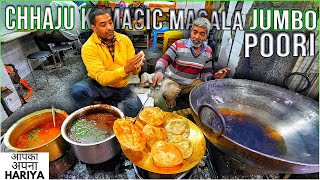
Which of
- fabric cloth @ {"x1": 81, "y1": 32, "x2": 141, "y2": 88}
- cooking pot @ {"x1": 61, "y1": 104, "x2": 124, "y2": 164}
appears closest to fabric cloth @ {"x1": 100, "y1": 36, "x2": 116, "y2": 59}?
fabric cloth @ {"x1": 81, "y1": 32, "x2": 141, "y2": 88}

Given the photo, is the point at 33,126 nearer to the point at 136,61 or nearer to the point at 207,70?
the point at 136,61

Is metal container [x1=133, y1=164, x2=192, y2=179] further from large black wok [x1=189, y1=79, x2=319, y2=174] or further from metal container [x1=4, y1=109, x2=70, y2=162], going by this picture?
metal container [x1=4, y1=109, x2=70, y2=162]

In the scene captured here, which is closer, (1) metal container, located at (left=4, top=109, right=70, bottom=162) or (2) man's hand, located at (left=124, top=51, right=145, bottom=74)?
(1) metal container, located at (left=4, top=109, right=70, bottom=162)

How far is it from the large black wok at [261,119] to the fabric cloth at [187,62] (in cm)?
63

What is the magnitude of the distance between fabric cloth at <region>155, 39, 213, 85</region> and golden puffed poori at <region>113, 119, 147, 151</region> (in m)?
1.28

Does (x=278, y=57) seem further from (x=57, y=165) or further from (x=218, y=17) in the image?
(x=57, y=165)

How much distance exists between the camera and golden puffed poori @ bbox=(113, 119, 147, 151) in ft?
4.33

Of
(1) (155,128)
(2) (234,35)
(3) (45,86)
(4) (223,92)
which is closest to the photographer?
(1) (155,128)

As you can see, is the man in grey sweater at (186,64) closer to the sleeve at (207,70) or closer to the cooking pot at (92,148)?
the sleeve at (207,70)

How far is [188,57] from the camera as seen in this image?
2.61 meters

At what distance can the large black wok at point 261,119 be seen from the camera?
1621 mm

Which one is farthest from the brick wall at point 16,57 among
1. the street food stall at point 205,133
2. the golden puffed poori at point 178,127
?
the golden puffed poori at point 178,127

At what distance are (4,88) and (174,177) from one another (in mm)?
2879

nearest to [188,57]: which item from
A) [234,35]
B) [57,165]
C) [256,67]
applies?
[234,35]
